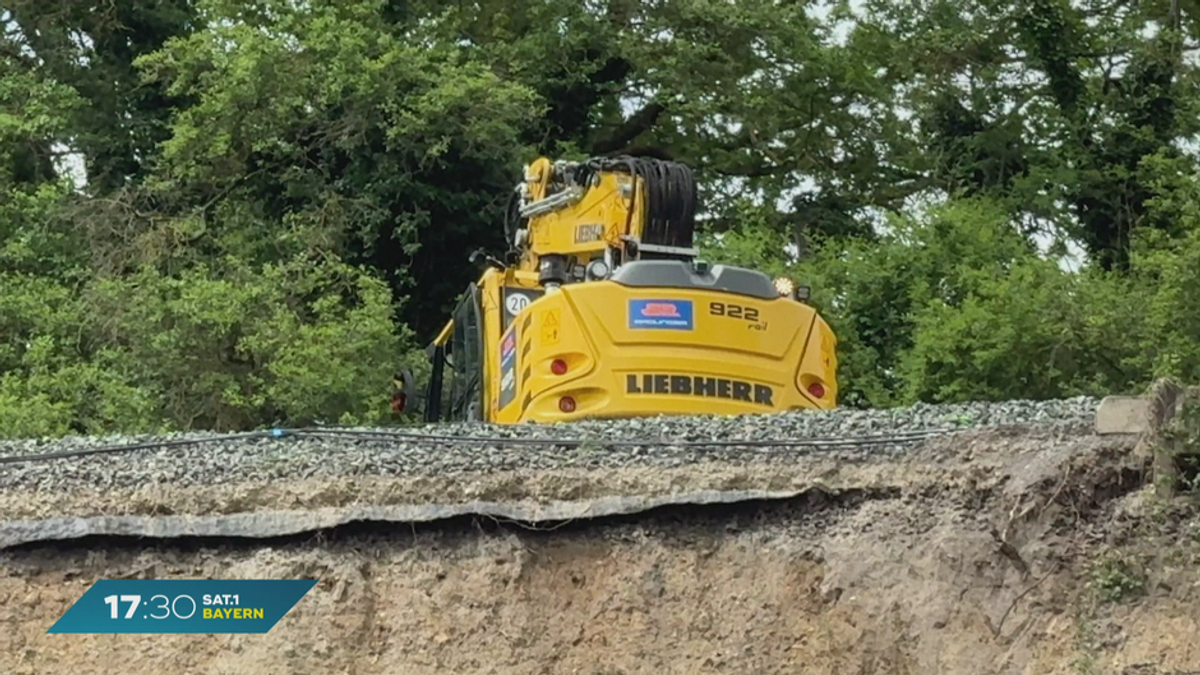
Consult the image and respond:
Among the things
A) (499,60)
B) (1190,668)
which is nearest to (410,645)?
(1190,668)

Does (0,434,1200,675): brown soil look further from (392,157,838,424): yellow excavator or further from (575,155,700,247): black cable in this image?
(575,155,700,247): black cable

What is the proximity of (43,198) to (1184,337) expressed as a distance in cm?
1284

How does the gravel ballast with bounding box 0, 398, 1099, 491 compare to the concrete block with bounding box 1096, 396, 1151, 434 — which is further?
the gravel ballast with bounding box 0, 398, 1099, 491

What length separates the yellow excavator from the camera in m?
10.7

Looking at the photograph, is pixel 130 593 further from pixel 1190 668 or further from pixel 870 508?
pixel 1190 668

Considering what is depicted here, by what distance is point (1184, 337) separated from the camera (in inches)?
696

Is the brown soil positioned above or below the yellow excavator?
below

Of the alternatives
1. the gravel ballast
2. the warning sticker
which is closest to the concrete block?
the gravel ballast

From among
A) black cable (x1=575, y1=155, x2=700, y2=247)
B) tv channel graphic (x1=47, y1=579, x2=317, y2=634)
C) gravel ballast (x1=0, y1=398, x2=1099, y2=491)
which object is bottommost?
tv channel graphic (x1=47, y1=579, x2=317, y2=634)

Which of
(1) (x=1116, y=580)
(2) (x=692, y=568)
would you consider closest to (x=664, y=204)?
(2) (x=692, y=568)

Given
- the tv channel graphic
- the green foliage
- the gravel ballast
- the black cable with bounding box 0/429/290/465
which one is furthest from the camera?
the black cable with bounding box 0/429/290/465

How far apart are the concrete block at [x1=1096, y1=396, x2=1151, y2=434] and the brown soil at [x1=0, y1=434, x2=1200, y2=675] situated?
78 millimetres

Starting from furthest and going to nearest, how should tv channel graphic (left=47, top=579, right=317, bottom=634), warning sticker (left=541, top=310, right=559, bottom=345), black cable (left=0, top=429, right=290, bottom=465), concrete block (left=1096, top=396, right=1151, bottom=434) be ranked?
warning sticker (left=541, top=310, right=559, bottom=345)
black cable (left=0, top=429, right=290, bottom=465)
tv channel graphic (left=47, top=579, right=317, bottom=634)
concrete block (left=1096, top=396, right=1151, bottom=434)

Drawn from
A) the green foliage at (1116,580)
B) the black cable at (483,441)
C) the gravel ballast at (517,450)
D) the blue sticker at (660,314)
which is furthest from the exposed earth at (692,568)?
the blue sticker at (660,314)
